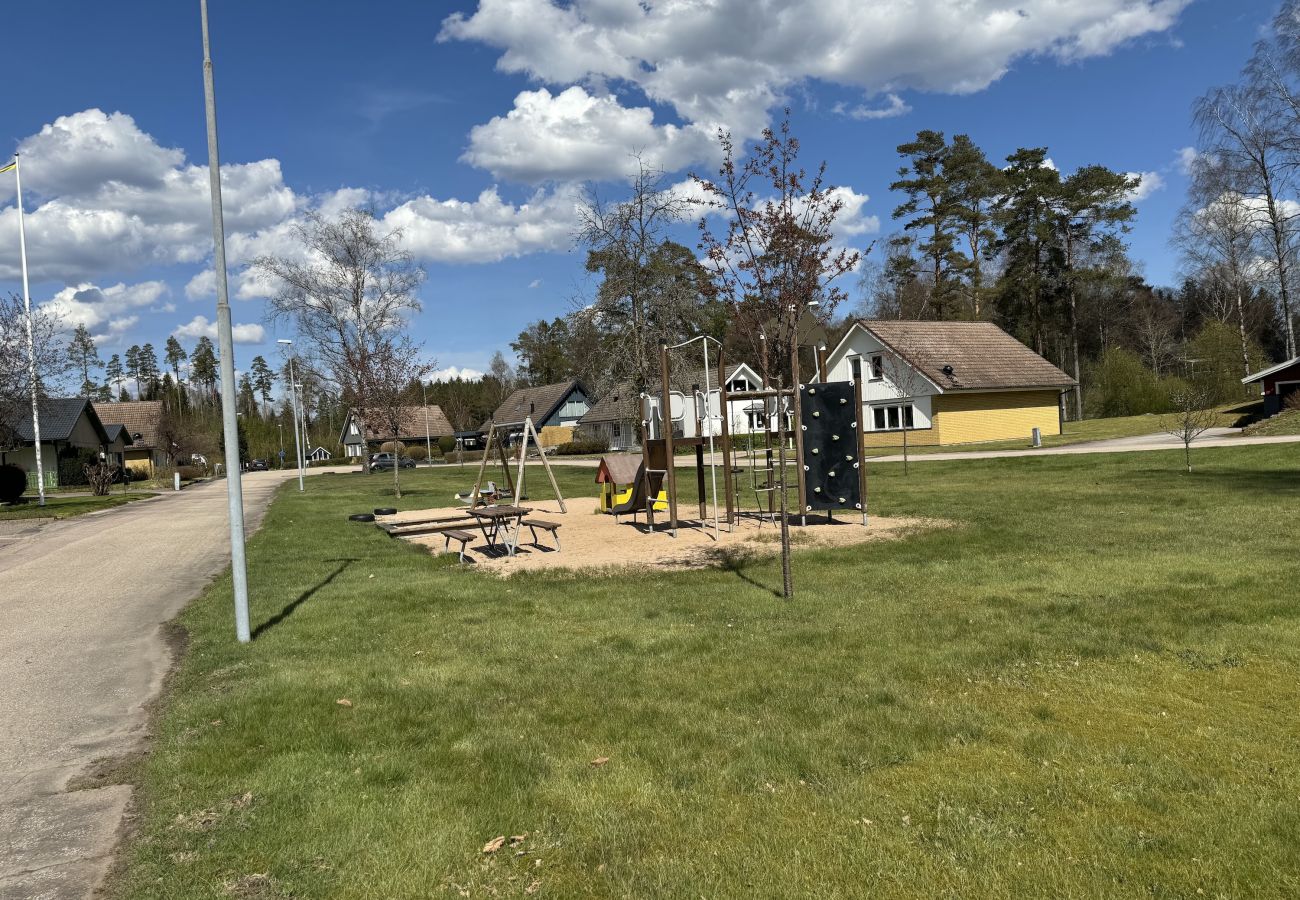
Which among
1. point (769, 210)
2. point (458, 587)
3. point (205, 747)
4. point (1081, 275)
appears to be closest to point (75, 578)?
point (458, 587)

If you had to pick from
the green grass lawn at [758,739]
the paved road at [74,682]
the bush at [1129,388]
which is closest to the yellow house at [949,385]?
the bush at [1129,388]

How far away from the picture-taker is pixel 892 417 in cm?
4259

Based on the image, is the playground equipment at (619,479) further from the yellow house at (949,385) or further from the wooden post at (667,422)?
the yellow house at (949,385)

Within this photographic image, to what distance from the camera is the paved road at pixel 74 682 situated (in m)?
3.91

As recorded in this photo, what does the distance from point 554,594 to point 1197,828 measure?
6.81 meters

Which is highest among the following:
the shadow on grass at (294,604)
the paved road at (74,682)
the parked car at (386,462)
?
the parked car at (386,462)

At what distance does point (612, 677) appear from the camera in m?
6.00

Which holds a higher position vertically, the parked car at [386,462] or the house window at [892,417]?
the house window at [892,417]

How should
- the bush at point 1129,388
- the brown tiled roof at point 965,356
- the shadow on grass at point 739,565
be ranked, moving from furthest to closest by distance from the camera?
the bush at point 1129,388 < the brown tiled roof at point 965,356 < the shadow on grass at point 739,565

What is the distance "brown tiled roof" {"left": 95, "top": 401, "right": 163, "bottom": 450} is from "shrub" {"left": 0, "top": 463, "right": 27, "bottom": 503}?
130ft

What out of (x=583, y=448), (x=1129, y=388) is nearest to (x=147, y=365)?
(x=583, y=448)

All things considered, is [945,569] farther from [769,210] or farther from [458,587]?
[458,587]

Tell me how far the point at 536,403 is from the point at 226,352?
74.4 m

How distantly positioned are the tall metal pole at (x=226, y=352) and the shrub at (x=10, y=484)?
33.5m
